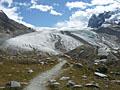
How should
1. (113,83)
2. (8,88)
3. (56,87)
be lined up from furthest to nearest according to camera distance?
(113,83) → (56,87) → (8,88)

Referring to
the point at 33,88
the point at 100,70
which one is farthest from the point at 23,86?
the point at 100,70

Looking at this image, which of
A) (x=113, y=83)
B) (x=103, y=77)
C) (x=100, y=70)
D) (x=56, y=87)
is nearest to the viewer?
(x=56, y=87)

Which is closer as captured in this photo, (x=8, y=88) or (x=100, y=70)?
(x=8, y=88)

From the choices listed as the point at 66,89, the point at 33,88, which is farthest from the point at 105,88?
the point at 33,88

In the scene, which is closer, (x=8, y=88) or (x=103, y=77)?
(x=8, y=88)

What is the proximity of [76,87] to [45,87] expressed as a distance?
12.1 feet

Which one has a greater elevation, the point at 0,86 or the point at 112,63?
the point at 0,86

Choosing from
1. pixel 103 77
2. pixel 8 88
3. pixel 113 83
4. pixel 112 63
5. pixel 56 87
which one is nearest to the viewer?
→ pixel 8 88

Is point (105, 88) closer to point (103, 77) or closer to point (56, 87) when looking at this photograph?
point (56, 87)

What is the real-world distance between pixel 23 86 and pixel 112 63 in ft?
163

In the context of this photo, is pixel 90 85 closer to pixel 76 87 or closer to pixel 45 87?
pixel 76 87

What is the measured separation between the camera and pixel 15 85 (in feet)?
141

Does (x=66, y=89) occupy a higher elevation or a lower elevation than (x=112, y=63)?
higher

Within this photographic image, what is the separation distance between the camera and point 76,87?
46.1 m
